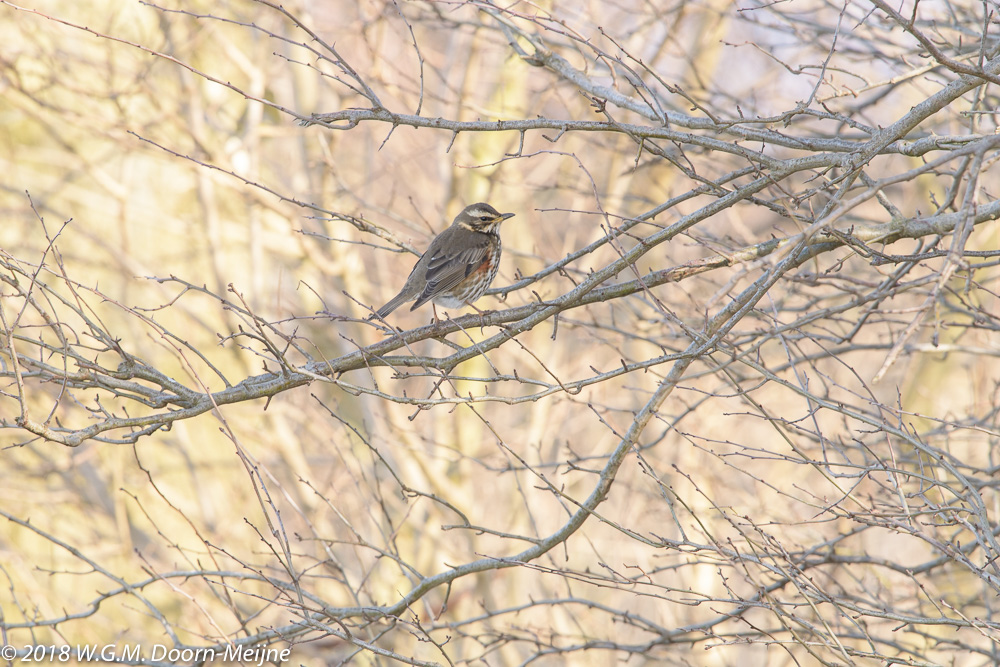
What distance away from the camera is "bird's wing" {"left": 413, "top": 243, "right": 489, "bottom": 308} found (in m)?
7.55

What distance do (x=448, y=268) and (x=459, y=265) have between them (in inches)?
4.8

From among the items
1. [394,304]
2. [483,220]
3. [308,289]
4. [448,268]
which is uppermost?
[308,289]

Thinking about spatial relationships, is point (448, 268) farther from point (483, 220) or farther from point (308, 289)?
point (308, 289)

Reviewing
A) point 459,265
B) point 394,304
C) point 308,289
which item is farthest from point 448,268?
point 308,289

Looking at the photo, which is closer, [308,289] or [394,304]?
[394,304]

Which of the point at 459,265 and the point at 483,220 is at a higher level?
the point at 483,220

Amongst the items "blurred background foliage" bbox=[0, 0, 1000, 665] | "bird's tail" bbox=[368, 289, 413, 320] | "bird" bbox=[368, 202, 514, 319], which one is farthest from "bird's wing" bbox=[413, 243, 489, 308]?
"blurred background foliage" bbox=[0, 0, 1000, 665]

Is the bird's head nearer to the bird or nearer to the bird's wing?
the bird

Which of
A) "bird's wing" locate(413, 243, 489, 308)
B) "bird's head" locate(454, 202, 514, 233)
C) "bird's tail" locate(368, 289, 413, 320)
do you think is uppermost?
"bird's head" locate(454, 202, 514, 233)

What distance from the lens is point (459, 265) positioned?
771 cm

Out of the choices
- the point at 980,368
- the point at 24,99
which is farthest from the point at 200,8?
the point at 980,368

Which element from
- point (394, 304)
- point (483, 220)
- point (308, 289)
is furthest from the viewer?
point (308, 289)

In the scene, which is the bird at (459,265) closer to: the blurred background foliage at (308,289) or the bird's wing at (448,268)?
the bird's wing at (448,268)

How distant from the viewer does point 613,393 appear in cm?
1527
